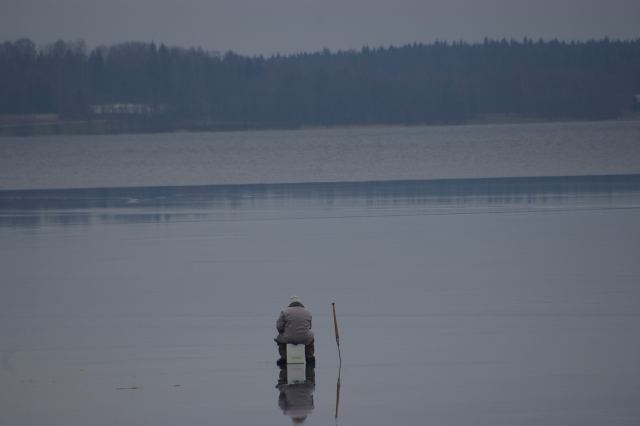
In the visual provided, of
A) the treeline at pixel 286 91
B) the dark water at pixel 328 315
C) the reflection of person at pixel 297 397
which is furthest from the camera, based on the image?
the treeline at pixel 286 91

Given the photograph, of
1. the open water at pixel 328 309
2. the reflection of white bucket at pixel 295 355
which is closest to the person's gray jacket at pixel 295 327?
the reflection of white bucket at pixel 295 355

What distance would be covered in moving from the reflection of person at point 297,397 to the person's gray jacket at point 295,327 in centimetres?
37

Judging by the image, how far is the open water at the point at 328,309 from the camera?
12.9 m

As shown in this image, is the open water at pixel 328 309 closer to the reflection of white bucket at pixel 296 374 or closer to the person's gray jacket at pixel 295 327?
the reflection of white bucket at pixel 296 374

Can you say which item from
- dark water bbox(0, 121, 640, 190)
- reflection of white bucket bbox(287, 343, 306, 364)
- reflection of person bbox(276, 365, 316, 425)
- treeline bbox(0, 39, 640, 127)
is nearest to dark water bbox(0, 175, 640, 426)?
reflection of person bbox(276, 365, 316, 425)

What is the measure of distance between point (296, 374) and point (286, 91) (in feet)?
535

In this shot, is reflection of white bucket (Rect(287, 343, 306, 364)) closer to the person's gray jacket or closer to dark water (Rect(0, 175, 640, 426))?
the person's gray jacket

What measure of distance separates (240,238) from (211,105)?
148 m

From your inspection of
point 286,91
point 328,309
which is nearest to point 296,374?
point 328,309

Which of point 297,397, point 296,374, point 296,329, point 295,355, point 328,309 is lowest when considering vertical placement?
point 297,397

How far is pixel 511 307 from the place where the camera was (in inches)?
725

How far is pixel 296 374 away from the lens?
13961mm

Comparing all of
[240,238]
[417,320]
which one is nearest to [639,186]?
[240,238]

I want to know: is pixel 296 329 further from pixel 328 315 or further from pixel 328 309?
pixel 328 309
